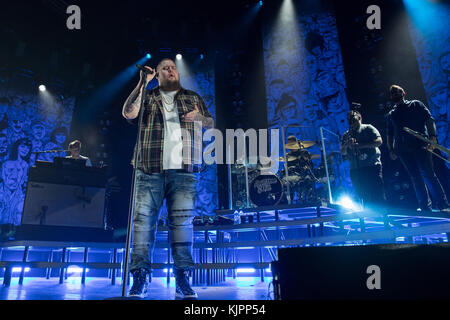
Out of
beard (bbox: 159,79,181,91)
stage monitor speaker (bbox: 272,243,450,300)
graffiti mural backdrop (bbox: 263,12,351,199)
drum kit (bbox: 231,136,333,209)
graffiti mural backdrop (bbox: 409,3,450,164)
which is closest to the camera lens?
stage monitor speaker (bbox: 272,243,450,300)

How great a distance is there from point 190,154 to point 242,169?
4056 mm

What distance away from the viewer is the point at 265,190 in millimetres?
5535

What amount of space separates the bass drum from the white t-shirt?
11.4 ft

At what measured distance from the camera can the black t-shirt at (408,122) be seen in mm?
4305

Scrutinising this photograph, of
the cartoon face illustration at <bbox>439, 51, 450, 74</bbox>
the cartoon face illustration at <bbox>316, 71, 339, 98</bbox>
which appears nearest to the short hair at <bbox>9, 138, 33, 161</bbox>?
the cartoon face illustration at <bbox>316, 71, 339, 98</bbox>

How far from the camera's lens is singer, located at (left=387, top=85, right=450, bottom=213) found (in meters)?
4.05

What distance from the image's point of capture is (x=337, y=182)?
22.8ft

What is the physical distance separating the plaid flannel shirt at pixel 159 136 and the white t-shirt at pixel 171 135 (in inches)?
0.9

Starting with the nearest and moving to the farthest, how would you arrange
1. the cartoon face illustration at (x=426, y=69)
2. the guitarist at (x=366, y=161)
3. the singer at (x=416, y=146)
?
the singer at (x=416, y=146), the guitarist at (x=366, y=161), the cartoon face illustration at (x=426, y=69)

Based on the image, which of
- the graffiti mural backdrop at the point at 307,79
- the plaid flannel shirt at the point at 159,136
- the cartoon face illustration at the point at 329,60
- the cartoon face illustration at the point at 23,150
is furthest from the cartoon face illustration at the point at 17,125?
the cartoon face illustration at the point at 329,60

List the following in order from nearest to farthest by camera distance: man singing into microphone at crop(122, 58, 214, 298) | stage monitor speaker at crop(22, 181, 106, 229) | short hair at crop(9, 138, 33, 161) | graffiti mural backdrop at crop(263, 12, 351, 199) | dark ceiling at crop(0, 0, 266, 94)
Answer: man singing into microphone at crop(122, 58, 214, 298)
stage monitor speaker at crop(22, 181, 106, 229)
short hair at crop(9, 138, 33, 161)
graffiti mural backdrop at crop(263, 12, 351, 199)
dark ceiling at crop(0, 0, 266, 94)

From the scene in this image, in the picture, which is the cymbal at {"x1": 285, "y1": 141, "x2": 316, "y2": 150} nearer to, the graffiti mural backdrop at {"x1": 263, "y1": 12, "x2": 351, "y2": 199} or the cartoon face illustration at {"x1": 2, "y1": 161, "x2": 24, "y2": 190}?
the graffiti mural backdrop at {"x1": 263, "y1": 12, "x2": 351, "y2": 199}

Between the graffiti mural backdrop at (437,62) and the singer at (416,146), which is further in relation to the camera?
the graffiti mural backdrop at (437,62)

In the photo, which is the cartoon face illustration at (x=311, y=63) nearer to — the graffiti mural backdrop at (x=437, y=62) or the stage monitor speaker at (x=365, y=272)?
the graffiti mural backdrop at (x=437, y=62)
